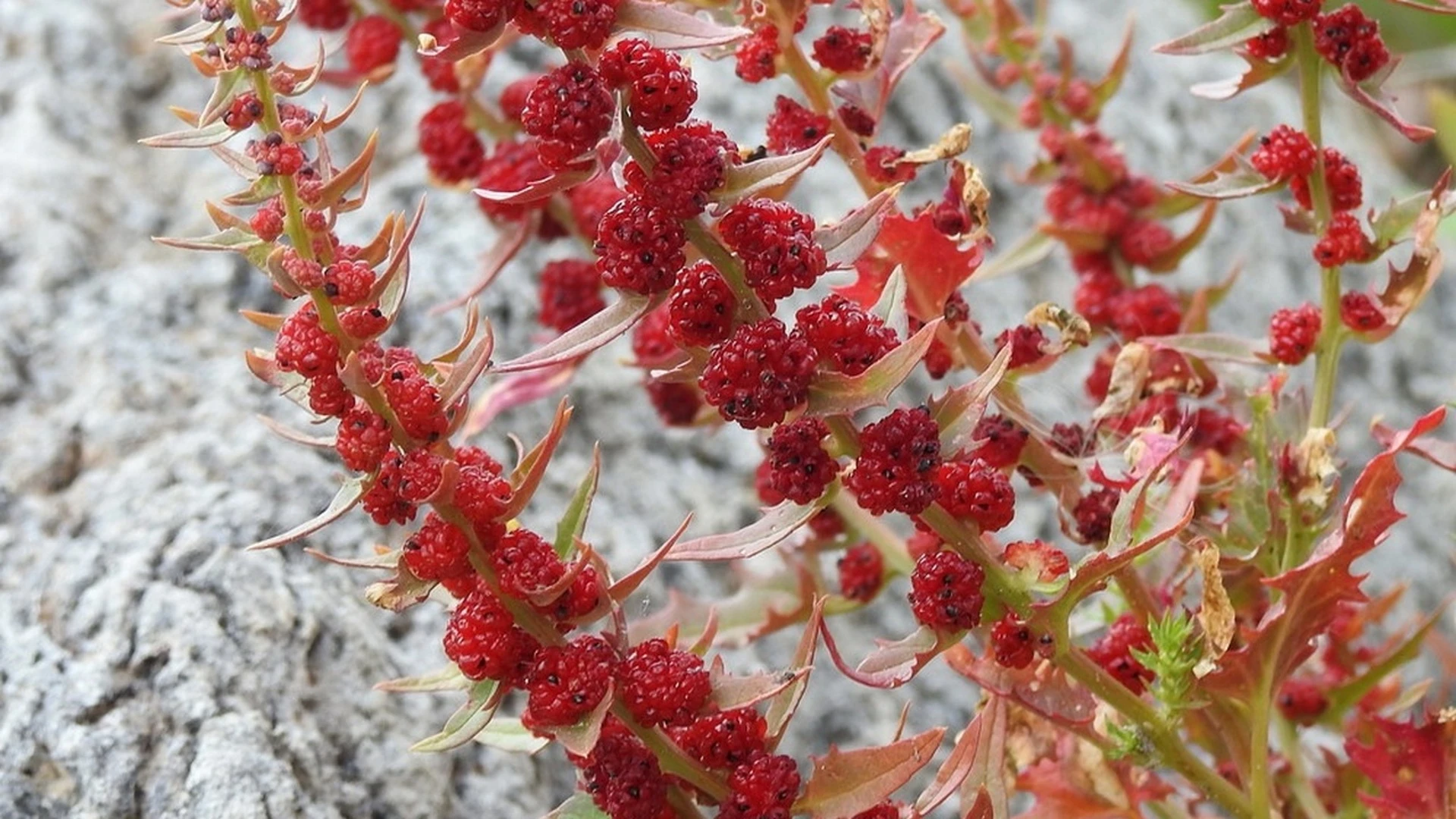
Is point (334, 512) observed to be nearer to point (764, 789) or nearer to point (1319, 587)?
point (764, 789)

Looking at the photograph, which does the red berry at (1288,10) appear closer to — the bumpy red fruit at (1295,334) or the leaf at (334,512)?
the bumpy red fruit at (1295,334)

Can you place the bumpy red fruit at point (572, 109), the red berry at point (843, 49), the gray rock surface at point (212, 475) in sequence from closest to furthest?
the bumpy red fruit at point (572, 109) < the red berry at point (843, 49) < the gray rock surface at point (212, 475)

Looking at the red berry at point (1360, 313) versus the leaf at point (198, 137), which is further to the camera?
the red berry at point (1360, 313)

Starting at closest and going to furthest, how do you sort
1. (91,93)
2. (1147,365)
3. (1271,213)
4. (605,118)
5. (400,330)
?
(605,118) < (1147,365) < (400,330) < (91,93) < (1271,213)

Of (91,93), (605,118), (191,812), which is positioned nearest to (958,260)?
(605,118)

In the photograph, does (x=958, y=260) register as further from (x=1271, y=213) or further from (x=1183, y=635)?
(x=1271, y=213)

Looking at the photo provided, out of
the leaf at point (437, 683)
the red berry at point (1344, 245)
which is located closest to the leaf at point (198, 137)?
the leaf at point (437, 683)
